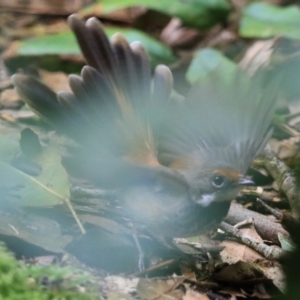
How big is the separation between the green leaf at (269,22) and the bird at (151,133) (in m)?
1.75

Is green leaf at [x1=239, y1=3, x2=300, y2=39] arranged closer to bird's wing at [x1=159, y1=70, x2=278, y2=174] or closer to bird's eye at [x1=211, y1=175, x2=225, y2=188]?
bird's wing at [x1=159, y1=70, x2=278, y2=174]

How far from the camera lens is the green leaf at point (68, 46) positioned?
178 inches

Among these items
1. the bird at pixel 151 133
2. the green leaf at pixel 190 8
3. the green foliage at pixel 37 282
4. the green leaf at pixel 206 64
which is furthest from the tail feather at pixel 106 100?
the green leaf at pixel 190 8

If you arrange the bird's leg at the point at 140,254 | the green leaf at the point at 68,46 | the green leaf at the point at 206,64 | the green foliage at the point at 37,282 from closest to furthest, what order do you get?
the green foliage at the point at 37,282
the bird's leg at the point at 140,254
the green leaf at the point at 206,64
the green leaf at the point at 68,46

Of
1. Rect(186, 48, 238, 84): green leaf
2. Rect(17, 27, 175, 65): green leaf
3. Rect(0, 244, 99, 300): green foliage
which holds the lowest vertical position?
Rect(186, 48, 238, 84): green leaf

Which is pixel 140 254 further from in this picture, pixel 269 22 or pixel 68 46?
pixel 269 22

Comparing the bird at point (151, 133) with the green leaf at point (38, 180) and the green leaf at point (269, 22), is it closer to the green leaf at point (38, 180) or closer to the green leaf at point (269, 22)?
the green leaf at point (38, 180)

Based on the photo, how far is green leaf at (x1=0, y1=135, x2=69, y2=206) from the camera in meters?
2.55

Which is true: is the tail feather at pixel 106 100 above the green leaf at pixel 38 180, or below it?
above

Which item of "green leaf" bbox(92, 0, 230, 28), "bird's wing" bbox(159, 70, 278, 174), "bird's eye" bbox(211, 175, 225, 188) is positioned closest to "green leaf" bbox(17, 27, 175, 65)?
"green leaf" bbox(92, 0, 230, 28)

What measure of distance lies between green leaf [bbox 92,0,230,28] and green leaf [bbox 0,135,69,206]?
2125mm

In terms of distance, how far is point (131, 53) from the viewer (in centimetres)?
280

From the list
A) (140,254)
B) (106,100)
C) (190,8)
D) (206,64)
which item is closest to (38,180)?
(106,100)

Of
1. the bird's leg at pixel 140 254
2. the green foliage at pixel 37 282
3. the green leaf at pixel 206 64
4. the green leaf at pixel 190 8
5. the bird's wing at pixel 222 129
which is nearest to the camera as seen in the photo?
the green foliage at pixel 37 282
